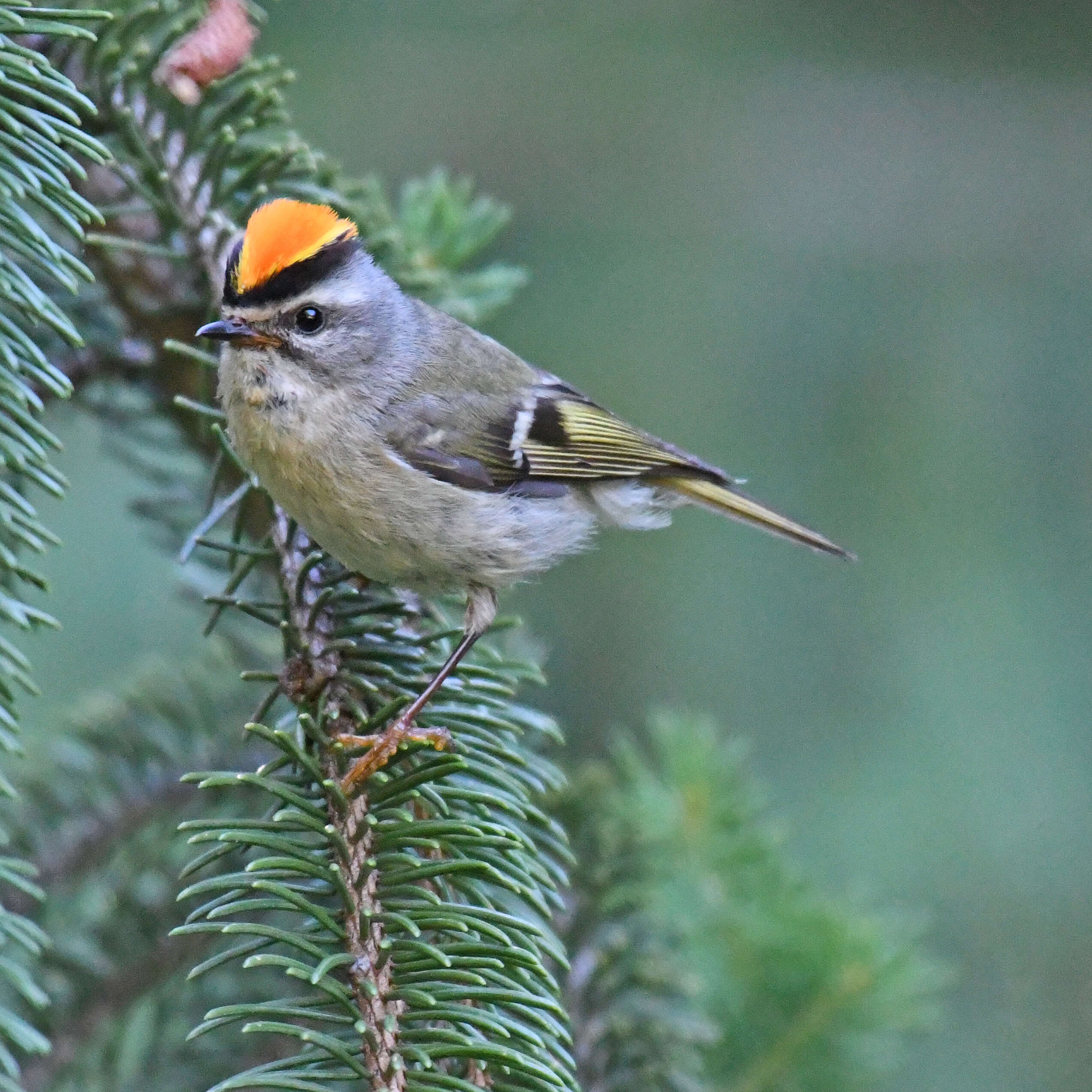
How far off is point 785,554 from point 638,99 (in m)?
1.32

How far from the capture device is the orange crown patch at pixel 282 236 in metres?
1.64

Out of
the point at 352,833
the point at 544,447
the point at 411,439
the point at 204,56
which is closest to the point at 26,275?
the point at 204,56

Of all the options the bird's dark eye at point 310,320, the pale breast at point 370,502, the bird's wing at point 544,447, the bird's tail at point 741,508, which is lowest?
the pale breast at point 370,502

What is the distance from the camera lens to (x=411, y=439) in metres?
2.09

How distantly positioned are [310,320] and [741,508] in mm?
871

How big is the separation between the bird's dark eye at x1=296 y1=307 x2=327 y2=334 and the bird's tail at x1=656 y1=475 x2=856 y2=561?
72cm

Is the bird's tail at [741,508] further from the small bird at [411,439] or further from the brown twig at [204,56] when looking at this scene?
the brown twig at [204,56]

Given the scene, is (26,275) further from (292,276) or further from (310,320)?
(310,320)

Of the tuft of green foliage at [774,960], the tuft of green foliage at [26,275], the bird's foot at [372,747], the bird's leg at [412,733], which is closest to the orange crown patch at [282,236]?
the tuft of green foliage at [26,275]

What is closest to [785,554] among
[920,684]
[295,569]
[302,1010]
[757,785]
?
[920,684]

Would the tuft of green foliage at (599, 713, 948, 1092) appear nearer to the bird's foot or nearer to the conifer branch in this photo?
the conifer branch

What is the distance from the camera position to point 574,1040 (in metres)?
1.55

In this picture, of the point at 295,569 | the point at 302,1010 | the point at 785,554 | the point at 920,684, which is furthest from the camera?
the point at 785,554

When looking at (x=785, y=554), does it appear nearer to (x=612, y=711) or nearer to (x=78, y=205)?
(x=612, y=711)
